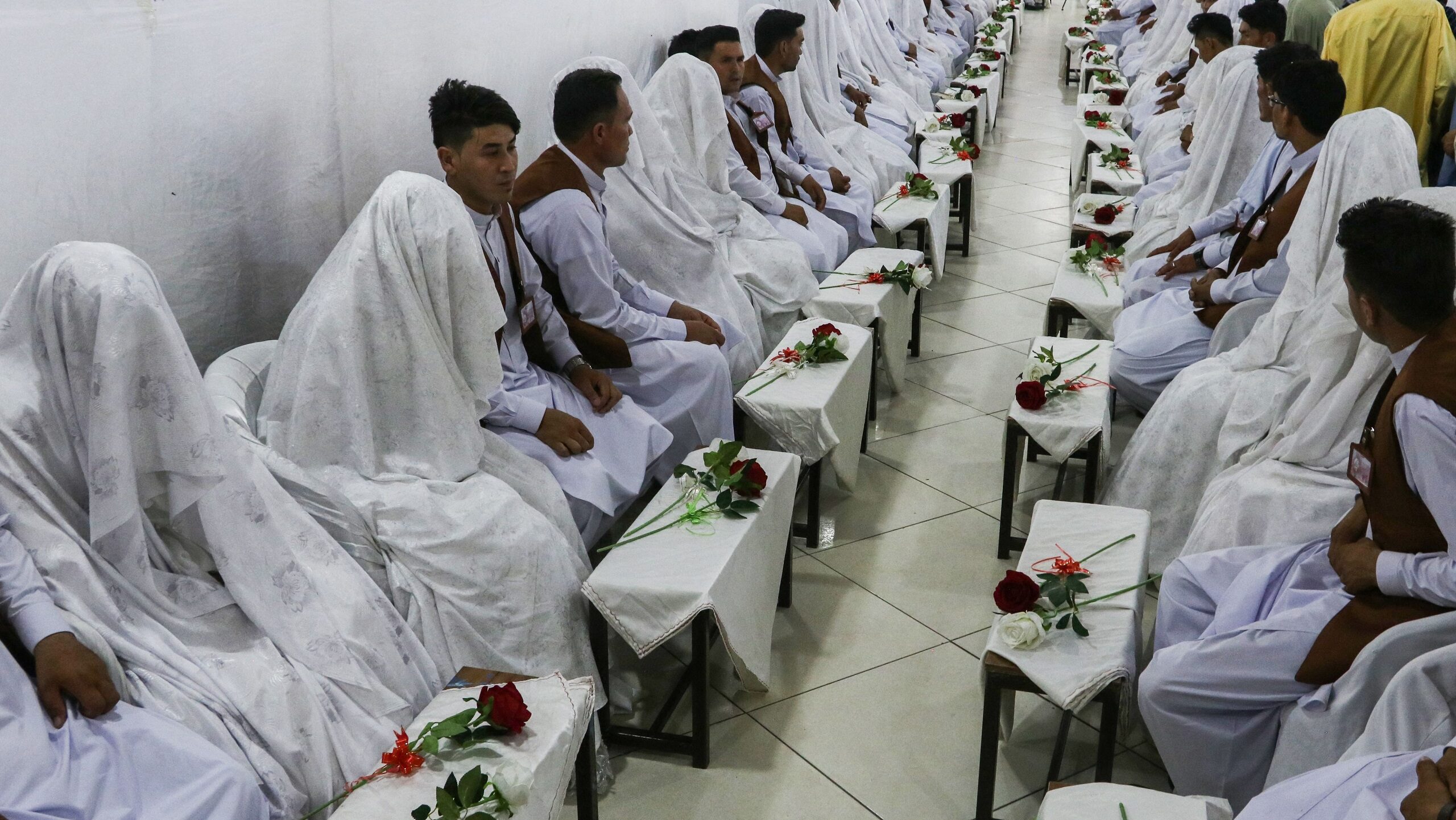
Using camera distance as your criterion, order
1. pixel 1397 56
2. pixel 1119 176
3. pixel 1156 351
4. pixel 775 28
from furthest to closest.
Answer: pixel 1119 176, pixel 775 28, pixel 1397 56, pixel 1156 351

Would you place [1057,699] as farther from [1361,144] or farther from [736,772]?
[1361,144]

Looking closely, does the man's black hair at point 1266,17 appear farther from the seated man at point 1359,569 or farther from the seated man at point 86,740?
the seated man at point 86,740

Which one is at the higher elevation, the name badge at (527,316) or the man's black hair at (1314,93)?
the man's black hair at (1314,93)

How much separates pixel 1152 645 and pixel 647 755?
4.06ft

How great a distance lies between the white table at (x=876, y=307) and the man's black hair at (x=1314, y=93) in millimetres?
1529

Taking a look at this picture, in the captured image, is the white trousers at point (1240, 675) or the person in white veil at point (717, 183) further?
the person in white veil at point (717, 183)

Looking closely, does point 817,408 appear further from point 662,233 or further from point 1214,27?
point 1214,27

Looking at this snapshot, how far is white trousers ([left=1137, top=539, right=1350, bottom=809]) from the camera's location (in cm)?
233

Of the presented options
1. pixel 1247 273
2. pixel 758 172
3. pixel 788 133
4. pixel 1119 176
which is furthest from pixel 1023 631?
pixel 1119 176

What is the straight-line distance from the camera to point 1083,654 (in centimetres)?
245

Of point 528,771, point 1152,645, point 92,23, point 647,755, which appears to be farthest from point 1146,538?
point 92,23

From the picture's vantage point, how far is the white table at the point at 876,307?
4559mm

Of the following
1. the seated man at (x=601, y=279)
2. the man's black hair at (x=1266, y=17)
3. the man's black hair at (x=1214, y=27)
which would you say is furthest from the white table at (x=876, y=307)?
the man's black hair at (x=1214, y=27)

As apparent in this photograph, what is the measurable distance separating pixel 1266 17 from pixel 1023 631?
4728mm
